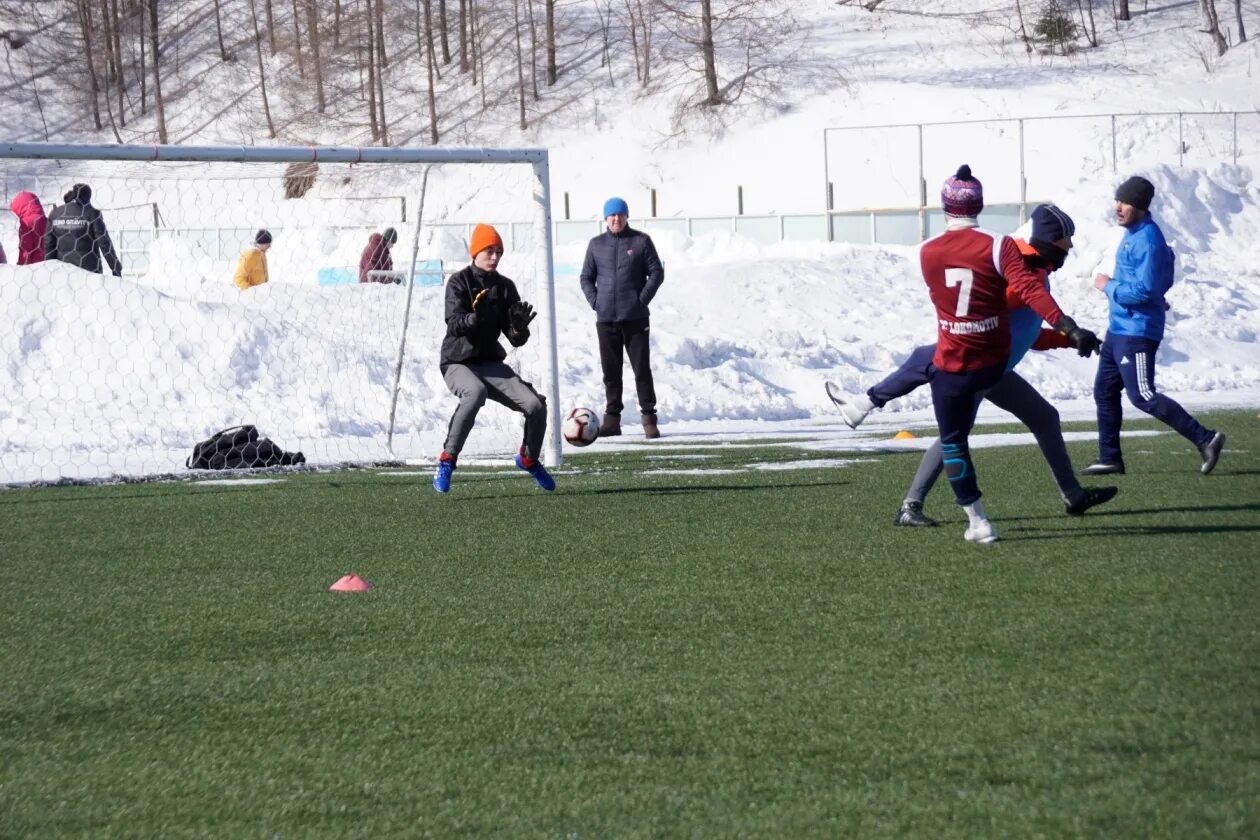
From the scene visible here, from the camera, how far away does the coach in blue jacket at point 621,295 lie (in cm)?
1566

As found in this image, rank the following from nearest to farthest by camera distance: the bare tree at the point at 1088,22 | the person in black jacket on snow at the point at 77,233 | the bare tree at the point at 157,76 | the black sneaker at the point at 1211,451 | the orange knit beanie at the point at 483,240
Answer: the black sneaker at the point at 1211,451 < the orange knit beanie at the point at 483,240 < the person in black jacket on snow at the point at 77,233 < the bare tree at the point at 1088,22 < the bare tree at the point at 157,76

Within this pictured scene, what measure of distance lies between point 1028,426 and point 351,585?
3.41 metres

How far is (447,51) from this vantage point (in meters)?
58.8

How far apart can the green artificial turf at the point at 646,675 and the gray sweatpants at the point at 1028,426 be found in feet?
0.83

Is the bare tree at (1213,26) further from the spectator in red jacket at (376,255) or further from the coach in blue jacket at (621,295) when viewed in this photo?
the coach in blue jacket at (621,295)

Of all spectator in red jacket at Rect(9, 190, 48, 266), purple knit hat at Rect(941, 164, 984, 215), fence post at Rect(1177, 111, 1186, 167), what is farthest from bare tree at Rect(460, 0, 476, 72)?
purple knit hat at Rect(941, 164, 984, 215)

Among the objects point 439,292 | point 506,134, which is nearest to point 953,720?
point 439,292

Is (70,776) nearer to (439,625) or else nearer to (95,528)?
(439,625)

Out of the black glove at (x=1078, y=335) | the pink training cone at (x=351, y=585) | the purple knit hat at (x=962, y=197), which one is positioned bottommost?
the pink training cone at (x=351, y=585)

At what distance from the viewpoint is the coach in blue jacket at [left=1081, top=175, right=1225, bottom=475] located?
34.3 feet

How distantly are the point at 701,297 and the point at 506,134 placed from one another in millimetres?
30567

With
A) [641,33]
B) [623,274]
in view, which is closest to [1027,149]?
[641,33]

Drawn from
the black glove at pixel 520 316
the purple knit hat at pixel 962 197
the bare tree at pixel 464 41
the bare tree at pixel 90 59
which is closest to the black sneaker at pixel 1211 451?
the purple knit hat at pixel 962 197

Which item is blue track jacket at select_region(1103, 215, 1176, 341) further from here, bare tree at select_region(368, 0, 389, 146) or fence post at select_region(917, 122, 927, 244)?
bare tree at select_region(368, 0, 389, 146)
